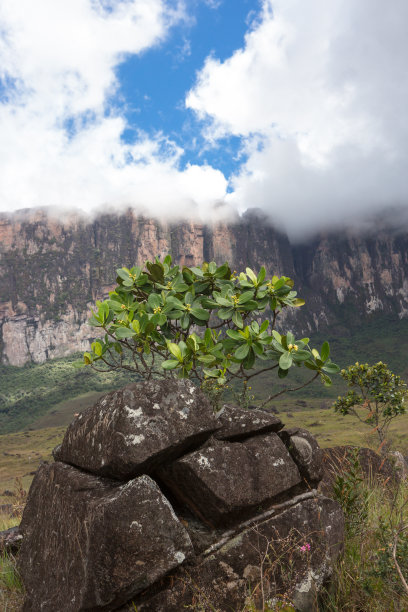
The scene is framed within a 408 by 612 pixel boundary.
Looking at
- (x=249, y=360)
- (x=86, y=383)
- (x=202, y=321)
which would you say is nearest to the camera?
(x=249, y=360)

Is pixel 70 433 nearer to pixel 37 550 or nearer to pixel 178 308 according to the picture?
pixel 37 550

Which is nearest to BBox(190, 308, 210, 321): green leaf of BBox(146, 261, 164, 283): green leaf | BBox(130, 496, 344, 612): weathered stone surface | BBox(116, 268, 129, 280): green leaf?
BBox(146, 261, 164, 283): green leaf

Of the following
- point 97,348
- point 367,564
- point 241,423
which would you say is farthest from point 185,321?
point 367,564

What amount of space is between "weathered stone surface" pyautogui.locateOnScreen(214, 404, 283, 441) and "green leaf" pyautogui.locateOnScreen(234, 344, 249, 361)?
2.15 feet

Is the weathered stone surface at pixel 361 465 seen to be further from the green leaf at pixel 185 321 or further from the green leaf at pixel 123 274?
the green leaf at pixel 123 274

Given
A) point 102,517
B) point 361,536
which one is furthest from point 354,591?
point 102,517

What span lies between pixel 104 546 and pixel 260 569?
1.37 metres

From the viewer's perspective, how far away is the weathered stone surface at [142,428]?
3.82m

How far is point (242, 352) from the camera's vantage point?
15.4 feet

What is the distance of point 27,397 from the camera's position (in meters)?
163

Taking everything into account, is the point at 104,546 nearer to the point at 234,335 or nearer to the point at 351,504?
the point at 234,335

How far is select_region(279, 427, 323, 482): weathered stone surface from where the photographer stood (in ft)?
15.5

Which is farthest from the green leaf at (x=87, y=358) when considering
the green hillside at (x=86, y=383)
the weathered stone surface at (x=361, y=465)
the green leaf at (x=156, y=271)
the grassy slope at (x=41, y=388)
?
the grassy slope at (x=41, y=388)

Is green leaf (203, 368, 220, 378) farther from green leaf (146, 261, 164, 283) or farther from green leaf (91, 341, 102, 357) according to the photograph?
green leaf (146, 261, 164, 283)
